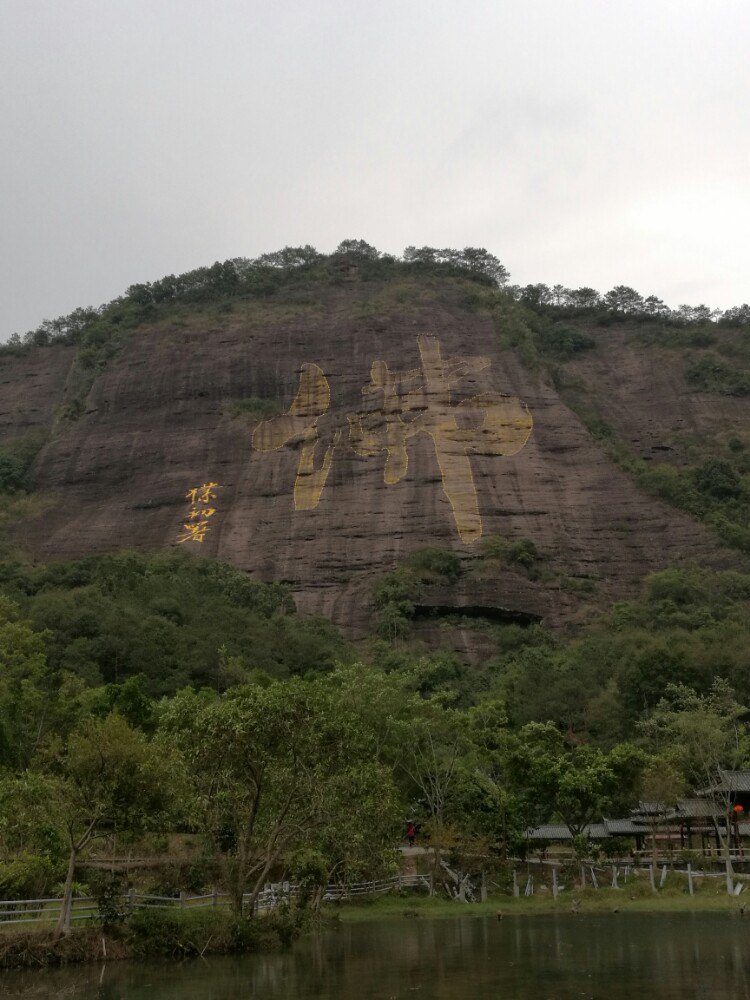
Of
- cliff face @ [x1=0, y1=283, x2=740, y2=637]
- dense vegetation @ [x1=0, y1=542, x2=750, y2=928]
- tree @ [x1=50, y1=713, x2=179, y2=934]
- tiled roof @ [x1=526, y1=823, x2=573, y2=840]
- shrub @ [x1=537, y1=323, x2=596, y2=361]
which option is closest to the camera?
tree @ [x1=50, y1=713, x2=179, y2=934]

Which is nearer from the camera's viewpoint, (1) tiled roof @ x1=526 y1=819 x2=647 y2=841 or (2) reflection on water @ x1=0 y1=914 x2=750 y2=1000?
(2) reflection on water @ x1=0 y1=914 x2=750 y2=1000

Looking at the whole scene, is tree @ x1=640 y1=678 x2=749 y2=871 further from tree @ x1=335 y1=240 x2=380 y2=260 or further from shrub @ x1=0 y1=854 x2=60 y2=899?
tree @ x1=335 y1=240 x2=380 y2=260

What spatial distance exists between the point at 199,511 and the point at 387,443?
464 inches

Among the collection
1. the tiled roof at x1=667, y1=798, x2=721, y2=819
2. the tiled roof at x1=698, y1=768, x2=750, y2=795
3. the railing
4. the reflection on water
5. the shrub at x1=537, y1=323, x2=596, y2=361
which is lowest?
the reflection on water

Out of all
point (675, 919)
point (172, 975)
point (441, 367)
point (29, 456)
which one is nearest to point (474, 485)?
point (441, 367)

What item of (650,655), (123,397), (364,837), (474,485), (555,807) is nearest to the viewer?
(364,837)

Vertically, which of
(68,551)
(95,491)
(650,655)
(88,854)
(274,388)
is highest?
(274,388)

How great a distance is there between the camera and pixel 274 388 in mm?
69562

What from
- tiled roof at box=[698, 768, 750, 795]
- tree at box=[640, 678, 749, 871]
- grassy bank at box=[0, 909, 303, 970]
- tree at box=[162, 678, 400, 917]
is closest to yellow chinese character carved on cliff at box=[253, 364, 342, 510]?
tree at box=[640, 678, 749, 871]

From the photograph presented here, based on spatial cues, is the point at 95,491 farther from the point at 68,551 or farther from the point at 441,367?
the point at 441,367

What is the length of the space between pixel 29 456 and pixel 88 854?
53.1 metres

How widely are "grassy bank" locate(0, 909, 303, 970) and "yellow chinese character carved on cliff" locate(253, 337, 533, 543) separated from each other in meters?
40.2

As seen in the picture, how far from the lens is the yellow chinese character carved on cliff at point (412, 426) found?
6128cm

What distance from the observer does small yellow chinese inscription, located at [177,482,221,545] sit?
61219 millimetres
